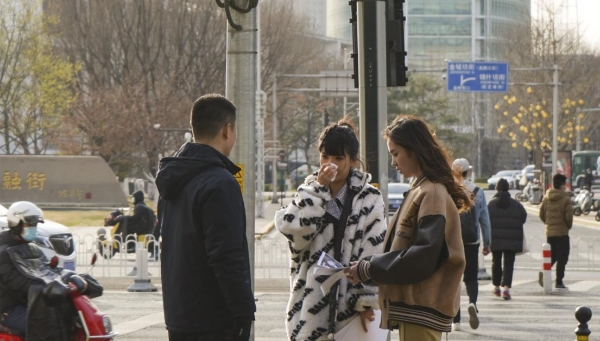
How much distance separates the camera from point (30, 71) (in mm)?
54812

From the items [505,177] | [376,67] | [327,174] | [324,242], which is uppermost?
[376,67]

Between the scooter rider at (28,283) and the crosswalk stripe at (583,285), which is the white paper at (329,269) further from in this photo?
the crosswalk stripe at (583,285)

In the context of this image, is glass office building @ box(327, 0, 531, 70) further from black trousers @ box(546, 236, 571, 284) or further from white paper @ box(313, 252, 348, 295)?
white paper @ box(313, 252, 348, 295)

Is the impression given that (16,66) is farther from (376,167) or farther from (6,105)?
(376,167)

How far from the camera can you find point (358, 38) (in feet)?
30.3

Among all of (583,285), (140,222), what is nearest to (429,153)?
(583,285)

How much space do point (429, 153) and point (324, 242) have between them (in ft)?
2.76

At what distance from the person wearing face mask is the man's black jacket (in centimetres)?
272

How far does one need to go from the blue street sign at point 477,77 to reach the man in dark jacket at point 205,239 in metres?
41.6

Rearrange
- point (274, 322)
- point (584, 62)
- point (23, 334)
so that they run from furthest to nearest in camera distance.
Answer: point (584, 62) < point (274, 322) < point (23, 334)

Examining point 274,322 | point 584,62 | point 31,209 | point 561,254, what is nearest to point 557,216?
point 561,254

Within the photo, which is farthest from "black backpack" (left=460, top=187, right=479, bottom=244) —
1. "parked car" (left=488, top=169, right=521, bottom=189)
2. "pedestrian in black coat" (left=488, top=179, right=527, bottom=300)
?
"parked car" (left=488, top=169, right=521, bottom=189)

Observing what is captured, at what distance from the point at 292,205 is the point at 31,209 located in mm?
2804

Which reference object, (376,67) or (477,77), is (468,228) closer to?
(376,67)
